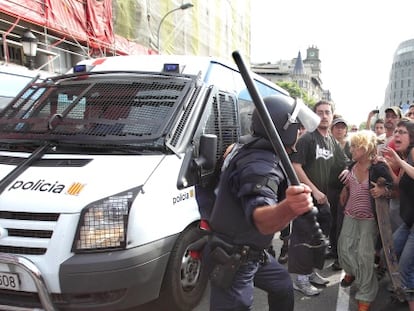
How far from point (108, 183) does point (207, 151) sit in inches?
33.0

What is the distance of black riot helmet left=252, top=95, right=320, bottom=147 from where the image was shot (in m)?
2.06

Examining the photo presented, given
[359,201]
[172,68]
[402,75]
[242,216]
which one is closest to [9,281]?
[242,216]

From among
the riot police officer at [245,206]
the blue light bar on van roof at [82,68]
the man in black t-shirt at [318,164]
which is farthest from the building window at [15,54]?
the riot police officer at [245,206]

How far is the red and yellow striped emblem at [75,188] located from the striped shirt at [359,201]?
244 cm

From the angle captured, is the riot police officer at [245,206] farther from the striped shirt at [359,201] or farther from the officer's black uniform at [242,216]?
the striped shirt at [359,201]

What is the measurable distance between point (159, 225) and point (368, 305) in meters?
2.00

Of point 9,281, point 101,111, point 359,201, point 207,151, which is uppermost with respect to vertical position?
point 101,111

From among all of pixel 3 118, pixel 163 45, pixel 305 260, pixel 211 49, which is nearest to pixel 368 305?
pixel 305 260

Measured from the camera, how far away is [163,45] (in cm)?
1853

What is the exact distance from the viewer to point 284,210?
176 cm

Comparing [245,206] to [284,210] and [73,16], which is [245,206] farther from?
[73,16]

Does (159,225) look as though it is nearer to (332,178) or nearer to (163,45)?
(332,178)

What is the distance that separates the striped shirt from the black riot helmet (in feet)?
5.39

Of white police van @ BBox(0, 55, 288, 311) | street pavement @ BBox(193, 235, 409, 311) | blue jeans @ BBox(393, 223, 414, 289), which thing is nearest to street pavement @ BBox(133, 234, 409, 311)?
street pavement @ BBox(193, 235, 409, 311)
